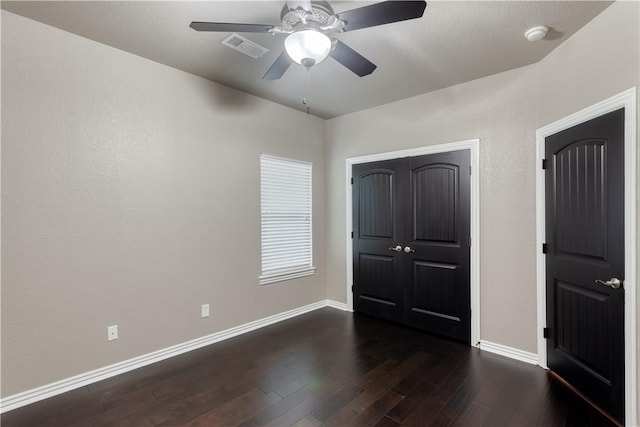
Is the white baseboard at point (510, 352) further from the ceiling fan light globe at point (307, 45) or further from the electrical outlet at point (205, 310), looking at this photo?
the ceiling fan light globe at point (307, 45)

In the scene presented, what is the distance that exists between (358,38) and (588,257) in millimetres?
2424

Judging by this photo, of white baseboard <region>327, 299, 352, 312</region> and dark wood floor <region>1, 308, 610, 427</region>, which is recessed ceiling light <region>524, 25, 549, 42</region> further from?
white baseboard <region>327, 299, 352, 312</region>

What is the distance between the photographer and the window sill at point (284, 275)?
3.88m

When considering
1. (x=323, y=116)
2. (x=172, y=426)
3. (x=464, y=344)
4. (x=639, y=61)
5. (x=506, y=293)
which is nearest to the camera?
(x=639, y=61)

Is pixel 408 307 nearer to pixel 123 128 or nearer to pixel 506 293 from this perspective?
pixel 506 293

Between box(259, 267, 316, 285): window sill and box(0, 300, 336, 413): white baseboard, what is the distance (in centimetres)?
45

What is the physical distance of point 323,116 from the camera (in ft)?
14.9

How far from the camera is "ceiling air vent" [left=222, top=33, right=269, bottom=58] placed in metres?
2.50

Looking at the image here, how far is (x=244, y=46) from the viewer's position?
260cm

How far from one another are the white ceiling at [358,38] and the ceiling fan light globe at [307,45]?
0.53 meters

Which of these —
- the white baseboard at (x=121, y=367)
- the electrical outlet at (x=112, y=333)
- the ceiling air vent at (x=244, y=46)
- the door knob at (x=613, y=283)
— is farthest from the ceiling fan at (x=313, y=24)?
the white baseboard at (x=121, y=367)

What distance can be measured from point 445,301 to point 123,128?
364 centimetres

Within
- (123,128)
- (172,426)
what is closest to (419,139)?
(123,128)

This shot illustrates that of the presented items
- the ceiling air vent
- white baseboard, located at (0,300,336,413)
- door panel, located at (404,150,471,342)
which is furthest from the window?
door panel, located at (404,150,471,342)
